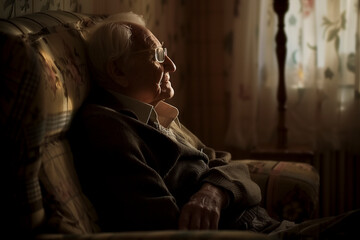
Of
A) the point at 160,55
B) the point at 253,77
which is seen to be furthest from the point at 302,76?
the point at 160,55

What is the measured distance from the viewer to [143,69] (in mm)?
1650

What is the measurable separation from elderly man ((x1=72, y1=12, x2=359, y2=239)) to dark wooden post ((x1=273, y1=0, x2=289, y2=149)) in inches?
41.1

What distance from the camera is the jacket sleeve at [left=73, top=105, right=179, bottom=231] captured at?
1.32 m

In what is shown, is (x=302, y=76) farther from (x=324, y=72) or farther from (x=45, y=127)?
(x=45, y=127)

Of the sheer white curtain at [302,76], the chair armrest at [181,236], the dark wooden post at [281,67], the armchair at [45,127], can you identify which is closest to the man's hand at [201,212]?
the armchair at [45,127]

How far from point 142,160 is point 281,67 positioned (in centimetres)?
160

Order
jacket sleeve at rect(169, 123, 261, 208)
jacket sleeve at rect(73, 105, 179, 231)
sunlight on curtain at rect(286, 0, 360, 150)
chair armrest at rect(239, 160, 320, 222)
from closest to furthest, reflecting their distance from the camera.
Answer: jacket sleeve at rect(73, 105, 179, 231) → jacket sleeve at rect(169, 123, 261, 208) → chair armrest at rect(239, 160, 320, 222) → sunlight on curtain at rect(286, 0, 360, 150)

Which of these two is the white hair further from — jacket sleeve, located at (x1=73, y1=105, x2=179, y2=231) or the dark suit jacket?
jacket sleeve, located at (x1=73, y1=105, x2=179, y2=231)

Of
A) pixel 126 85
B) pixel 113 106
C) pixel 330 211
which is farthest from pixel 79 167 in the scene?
pixel 330 211

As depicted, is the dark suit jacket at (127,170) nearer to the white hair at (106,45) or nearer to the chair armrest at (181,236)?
the white hair at (106,45)

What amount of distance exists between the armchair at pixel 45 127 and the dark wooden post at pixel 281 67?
1.32 m

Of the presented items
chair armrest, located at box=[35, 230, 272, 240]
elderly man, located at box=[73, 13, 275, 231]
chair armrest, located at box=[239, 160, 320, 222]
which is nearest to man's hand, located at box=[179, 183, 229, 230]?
elderly man, located at box=[73, 13, 275, 231]

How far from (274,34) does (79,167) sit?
6.46 feet

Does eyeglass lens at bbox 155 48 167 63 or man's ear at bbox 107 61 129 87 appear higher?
eyeglass lens at bbox 155 48 167 63
